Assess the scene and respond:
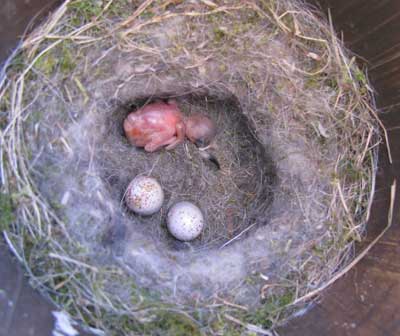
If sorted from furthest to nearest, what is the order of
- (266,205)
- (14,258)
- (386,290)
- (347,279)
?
(266,205)
(347,279)
(386,290)
(14,258)

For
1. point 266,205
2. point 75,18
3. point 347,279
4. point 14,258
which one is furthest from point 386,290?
point 75,18

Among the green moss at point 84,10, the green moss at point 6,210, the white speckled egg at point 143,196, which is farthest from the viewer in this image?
the white speckled egg at point 143,196

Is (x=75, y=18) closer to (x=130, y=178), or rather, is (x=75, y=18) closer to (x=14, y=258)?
(x=130, y=178)

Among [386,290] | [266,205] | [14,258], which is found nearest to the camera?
[14,258]

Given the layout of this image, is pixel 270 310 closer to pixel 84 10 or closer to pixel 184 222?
pixel 184 222

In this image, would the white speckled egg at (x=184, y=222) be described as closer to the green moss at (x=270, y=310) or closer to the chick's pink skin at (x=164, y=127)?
the chick's pink skin at (x=164, y=127)

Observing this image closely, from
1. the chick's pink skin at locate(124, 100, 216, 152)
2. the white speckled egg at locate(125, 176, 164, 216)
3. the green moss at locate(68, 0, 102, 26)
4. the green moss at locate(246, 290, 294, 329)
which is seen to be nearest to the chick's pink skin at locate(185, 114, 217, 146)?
the chick's pink skin at locate(124, 100, 216, 152)

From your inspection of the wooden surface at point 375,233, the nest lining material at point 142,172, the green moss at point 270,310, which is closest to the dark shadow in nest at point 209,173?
the nest lining material at point 142,172

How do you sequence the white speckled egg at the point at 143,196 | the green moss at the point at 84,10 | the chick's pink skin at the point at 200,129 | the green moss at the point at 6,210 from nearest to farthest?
1. the green moss at the point at 6,210
2. the green moss at the point at 84,10
3. the white speckled egg at the point at 143,196
4. the chick's pink skin at the point at 200,129
